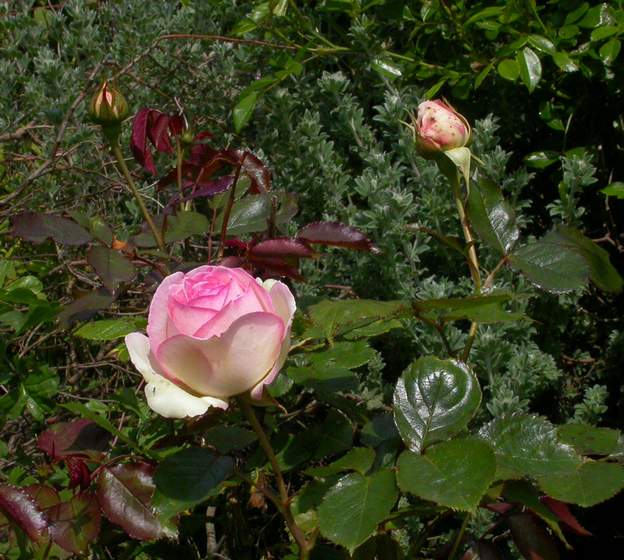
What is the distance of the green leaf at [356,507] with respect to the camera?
73cm

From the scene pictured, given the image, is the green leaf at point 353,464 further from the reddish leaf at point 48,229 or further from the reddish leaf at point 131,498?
the reddish leaf at point 48,229

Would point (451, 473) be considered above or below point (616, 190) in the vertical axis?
above

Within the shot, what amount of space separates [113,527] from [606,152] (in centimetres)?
152

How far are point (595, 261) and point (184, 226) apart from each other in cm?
51

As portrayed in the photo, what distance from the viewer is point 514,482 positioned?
85 centimetres

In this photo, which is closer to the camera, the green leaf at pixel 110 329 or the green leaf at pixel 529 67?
the green leaf at pixel 110 329

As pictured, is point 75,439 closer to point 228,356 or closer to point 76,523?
point 76,523

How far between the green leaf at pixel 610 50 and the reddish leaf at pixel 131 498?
1.24 meters

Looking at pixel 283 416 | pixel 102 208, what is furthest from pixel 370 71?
pixel 283 416

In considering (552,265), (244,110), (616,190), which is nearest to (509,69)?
(616,190)

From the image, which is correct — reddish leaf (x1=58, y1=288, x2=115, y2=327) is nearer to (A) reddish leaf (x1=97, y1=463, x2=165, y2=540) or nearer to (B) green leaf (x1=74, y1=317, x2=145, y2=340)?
(B) green leaf (x1=74, y1=317, x2=145, y2=340)

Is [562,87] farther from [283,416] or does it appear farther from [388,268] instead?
[283,416]

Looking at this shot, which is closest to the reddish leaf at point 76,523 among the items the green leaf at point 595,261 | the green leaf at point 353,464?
the green leaf at point 353,464

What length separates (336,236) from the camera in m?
1.06
